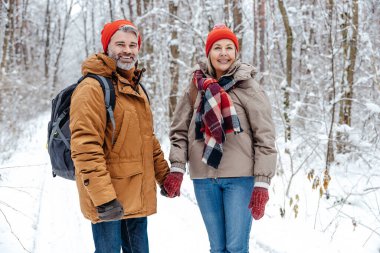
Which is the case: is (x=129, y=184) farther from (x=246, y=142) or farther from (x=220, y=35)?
(x=220, y=35)

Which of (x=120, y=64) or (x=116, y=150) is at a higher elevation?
(x=120, y=64)

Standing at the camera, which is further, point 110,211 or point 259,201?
point 259,201

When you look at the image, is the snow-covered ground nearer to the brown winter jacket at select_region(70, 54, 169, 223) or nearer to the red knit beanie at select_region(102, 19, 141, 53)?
the brown winter jacket at select_region(70, 54, 169, 223)

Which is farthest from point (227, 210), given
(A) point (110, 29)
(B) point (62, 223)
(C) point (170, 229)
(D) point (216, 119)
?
(B) point (62, 223)

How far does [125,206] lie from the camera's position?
7.45ft

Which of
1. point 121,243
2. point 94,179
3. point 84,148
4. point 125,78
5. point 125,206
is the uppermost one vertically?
point 125,78

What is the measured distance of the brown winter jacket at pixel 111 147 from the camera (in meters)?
2.04

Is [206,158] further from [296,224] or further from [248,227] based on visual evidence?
[296,224]

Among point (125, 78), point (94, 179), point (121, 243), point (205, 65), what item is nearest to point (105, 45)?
point (125, 78)

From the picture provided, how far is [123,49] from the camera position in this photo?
2.37m

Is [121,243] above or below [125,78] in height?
below

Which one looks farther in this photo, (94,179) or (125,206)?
(125,206)

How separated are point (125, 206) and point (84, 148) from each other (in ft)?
1.67

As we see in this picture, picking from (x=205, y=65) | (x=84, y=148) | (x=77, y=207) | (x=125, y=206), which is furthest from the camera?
(x=77, y=207)
